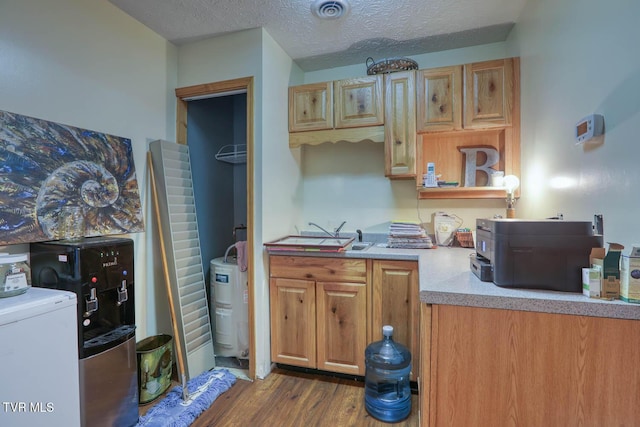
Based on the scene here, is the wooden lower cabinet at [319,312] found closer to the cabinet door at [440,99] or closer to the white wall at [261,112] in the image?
the white wall at [261,112]

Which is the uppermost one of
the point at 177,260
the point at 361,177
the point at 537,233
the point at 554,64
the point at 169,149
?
the point at 554,64

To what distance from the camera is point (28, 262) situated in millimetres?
1529

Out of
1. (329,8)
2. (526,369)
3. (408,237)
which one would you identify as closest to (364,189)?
(408,237)

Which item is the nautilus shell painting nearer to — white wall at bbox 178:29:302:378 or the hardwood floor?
white wall at bbox 178:29:302:378

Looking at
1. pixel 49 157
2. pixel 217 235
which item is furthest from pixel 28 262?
pixel 217 235

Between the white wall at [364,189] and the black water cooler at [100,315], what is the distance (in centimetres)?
149

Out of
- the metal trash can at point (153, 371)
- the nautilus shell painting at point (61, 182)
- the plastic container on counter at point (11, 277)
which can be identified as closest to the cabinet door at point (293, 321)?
the metal trash can at point (153, 371)

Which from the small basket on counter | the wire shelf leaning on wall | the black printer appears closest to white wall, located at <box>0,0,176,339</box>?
the wire shelf leaning on wall

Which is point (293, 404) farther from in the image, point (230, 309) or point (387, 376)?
point (230, 309)

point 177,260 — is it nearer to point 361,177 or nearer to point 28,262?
point 28,262

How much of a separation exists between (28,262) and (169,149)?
105cm

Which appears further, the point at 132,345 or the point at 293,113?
the point at 293,113

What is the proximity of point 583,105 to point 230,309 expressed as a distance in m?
2.41

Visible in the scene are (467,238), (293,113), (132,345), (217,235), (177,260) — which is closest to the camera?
(132,345)
